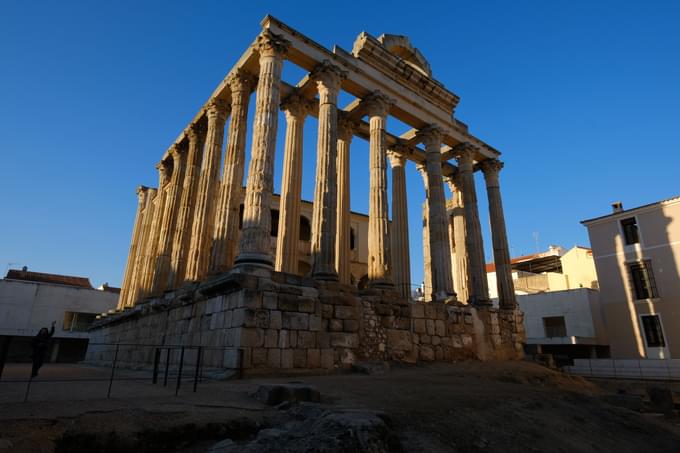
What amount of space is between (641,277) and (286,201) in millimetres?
21048

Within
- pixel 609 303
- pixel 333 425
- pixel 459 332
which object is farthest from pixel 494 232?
pixel 333 425

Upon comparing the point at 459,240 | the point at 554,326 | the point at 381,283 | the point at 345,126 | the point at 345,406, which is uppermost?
the point at 345,126

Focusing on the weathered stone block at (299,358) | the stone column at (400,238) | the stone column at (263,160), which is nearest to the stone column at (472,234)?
the stone column at (400,238)

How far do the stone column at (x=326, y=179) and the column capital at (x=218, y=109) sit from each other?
3.96 metres

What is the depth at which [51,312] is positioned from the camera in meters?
30.9

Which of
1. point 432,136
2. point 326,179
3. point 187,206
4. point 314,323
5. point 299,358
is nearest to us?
point 299,358

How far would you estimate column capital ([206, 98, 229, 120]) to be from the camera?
50.6ft

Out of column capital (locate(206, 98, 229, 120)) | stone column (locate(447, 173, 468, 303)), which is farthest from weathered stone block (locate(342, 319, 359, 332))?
column capital (locate(206, 98, 229, 120))

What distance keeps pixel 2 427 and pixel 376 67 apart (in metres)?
14.9

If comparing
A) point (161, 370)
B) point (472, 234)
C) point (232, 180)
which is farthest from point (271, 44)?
point (472, 234)

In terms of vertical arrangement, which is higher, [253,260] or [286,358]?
[253,260]

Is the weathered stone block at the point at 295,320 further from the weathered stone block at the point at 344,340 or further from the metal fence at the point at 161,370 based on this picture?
the metal fence at the point at 161,370

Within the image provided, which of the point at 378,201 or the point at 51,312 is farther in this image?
the point at 51,312

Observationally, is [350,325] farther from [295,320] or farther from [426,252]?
[426,252]
